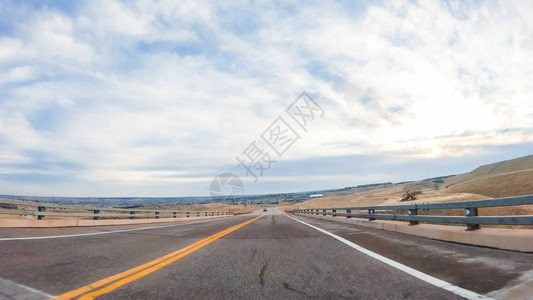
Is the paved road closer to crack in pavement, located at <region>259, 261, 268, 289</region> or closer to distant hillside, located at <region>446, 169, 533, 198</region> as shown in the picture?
crack in pavement, located at <region>259, 261, 268, 289</region>

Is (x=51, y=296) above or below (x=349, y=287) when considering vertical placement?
above

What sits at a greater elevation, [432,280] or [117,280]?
[117,280]

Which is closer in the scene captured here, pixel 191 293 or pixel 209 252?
pixel 191 293

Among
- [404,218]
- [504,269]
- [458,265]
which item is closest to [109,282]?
[458,265]

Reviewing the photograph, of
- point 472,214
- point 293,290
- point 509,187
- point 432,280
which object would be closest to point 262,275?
point 293,290

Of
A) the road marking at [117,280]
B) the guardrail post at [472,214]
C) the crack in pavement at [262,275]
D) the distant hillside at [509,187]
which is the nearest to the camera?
the road marking at [117,280]

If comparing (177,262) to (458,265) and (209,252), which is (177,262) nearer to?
(209,252)

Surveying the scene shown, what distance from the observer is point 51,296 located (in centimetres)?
321

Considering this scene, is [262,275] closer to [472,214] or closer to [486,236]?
[486,236]

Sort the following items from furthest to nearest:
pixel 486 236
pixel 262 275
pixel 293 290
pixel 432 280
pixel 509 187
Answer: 1. pixel 509 187
2. pixel 486 236
3. pixel 262 275
4. pixel 432 280
5. pixel 293 290

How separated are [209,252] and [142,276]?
251 cm

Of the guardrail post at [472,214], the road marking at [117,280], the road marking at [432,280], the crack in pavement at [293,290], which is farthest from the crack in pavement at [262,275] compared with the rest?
the guardrail post at [472,214]

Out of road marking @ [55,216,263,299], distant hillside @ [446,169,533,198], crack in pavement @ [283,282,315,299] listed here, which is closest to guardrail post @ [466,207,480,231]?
crack in pavement @ [283,282,315,299]

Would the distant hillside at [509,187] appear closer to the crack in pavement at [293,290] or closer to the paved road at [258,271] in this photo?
the paved road at [258,271]
